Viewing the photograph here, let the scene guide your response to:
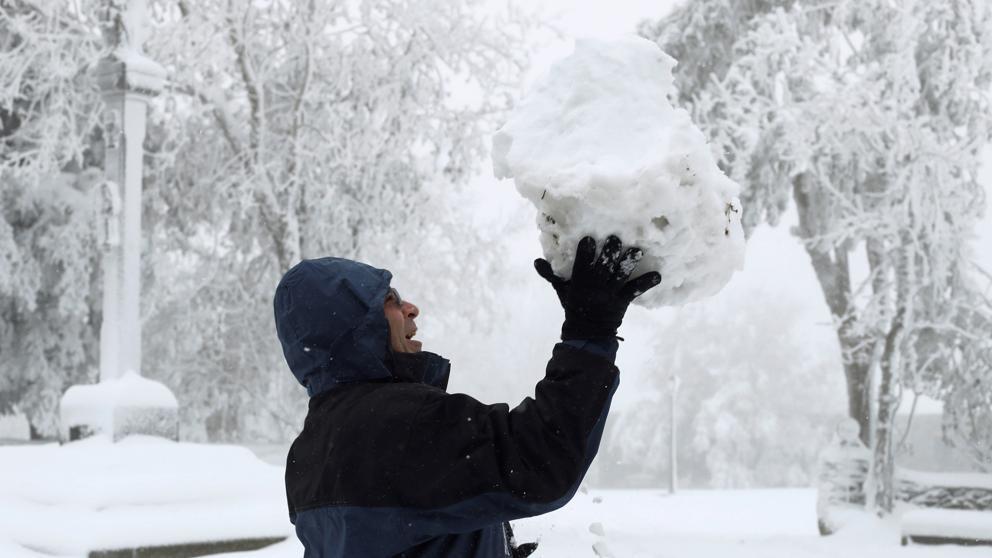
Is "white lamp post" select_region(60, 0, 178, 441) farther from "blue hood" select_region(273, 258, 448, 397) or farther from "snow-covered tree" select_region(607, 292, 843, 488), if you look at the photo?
"snow-covered tree" select_region(607, 292, 843, 488)

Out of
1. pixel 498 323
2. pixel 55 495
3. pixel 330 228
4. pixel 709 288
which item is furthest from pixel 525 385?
pixel 709 288

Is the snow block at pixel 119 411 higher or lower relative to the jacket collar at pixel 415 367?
lower

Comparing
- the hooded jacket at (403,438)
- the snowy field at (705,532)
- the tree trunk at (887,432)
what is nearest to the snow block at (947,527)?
the snowy field at (705,532)

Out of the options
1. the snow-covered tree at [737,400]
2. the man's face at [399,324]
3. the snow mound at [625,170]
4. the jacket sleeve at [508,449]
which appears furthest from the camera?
the snow-covered tree at [737,400]

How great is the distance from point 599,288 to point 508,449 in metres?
0.28

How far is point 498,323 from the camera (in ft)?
54.7

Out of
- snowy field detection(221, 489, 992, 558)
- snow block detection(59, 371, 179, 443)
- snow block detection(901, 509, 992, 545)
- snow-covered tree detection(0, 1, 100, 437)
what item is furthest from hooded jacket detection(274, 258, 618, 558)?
snow-covered tree detection(0, 1, 100, 437)

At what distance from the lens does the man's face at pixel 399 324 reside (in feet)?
6.19

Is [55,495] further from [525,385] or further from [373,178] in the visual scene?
[525,385]

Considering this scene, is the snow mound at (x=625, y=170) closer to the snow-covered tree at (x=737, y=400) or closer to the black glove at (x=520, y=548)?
the black glove at (x=520, y=548)

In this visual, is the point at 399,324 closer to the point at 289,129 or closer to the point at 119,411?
the point at 119,411

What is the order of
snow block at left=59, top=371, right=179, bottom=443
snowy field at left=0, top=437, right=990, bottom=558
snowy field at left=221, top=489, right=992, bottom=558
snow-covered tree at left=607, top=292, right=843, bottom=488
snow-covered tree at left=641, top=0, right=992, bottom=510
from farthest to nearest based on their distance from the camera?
snow-covered tree at left=607, top=292, right=843, bottom=488
snow-covered tree at left=641, top=0, right=992, bottom=510
snowy field at left=221, top=489, right=992, bottom=558
snow block at left=59, top=371, right=179, bottom=443
snowy field at left=0, top=437, right=990, bottom=558

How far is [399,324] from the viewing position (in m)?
1.89

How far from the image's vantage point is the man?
1.60 metres
